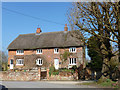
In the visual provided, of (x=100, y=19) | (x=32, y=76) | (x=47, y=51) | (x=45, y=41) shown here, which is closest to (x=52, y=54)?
(x=47, y=51)

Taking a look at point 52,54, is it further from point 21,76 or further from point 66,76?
point 66,76

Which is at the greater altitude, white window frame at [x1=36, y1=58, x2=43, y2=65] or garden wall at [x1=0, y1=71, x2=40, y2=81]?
white window frame at [x1=36, y1=58, x2=43, y2=65]

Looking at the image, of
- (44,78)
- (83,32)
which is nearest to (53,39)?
(44,78)

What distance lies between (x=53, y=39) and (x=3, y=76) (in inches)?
566

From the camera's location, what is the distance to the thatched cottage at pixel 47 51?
1304 inches

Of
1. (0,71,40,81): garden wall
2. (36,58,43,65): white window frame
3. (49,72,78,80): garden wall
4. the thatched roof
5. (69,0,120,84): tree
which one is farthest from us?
(36,58,43,65): white window frame

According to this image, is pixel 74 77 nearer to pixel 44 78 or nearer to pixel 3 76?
pixel 44 78

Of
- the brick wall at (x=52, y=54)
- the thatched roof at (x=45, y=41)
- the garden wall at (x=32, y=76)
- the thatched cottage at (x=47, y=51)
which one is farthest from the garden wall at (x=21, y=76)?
the thatched roof at (x=45, y=41)

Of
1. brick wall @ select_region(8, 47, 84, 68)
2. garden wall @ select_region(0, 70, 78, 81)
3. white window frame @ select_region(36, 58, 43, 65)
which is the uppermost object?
brick wall @ select_region(8, 47, 84, 68)

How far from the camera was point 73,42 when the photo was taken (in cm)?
3372

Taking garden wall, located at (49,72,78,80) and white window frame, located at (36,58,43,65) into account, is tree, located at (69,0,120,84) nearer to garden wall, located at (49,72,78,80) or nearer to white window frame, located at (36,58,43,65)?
garden wall, located at (49,72,78,80)

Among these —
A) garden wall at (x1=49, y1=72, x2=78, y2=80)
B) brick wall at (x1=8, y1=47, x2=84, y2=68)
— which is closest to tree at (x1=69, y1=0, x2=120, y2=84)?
garden wall at (x1=49, y1=72, x2=78, y2=80)

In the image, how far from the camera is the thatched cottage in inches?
1304

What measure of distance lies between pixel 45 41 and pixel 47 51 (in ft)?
9.35
